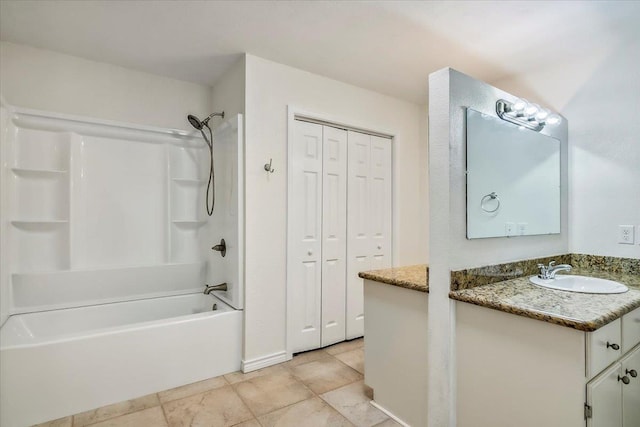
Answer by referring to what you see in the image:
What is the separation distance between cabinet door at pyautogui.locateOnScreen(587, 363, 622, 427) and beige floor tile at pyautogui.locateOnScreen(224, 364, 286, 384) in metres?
1.85

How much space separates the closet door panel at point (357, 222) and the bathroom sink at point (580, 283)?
1458mm

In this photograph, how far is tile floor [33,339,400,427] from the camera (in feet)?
6.03

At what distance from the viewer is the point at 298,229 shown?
2711 millimetres

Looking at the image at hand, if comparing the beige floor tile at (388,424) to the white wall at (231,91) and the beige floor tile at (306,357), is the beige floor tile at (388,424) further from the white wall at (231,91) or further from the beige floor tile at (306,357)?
the white wall at (231,91)

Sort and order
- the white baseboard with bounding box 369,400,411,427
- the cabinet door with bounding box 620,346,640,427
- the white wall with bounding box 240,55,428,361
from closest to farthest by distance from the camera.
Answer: the cabinet door with bounding box 620,346,640,427 → the white baseboard with bounding box 369,400,411,427 → the white wall with bounding box 240,55,428,361

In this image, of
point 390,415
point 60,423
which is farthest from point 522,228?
point 60,423

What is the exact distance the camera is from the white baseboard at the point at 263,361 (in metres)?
2.40

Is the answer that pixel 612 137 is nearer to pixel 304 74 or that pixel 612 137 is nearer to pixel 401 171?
pixel 401 171

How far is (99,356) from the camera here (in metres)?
1.99

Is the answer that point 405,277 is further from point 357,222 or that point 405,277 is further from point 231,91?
point 231,91

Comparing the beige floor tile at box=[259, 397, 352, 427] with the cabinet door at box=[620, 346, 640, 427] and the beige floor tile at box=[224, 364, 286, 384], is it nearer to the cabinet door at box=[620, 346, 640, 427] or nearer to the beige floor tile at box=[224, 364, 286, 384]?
the beige floor tile at box=[224, 364, 286, 384]

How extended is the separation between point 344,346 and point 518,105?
2.30 meters

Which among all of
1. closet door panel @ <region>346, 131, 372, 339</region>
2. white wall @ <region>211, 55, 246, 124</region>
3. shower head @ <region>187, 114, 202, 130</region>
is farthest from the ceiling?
closet door panel @ <region>346, 131, 372, 339</region>

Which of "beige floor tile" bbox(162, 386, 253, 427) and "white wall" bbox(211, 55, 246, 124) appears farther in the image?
"white wall" bbox(211, 55, 246, 124)
